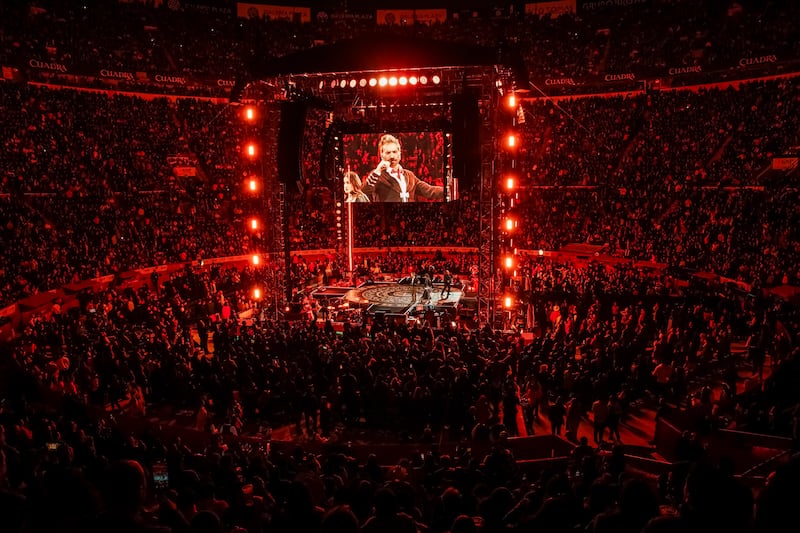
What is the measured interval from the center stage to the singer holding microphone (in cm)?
441

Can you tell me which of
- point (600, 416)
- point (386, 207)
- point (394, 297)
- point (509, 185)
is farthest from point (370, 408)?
point (386, 207)

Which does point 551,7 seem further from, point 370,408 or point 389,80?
point 370,408

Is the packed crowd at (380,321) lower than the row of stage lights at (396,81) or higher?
lower

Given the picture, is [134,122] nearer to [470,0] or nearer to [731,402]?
[470,0]

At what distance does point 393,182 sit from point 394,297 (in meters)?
5.38

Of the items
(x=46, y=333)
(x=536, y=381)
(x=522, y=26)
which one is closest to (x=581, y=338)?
(x=536, y=381)

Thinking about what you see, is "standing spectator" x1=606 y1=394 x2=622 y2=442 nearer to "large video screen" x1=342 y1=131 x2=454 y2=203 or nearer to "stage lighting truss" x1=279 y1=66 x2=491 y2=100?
"stage lighting truss" x1=279 y1=66 x2=491 y2=100

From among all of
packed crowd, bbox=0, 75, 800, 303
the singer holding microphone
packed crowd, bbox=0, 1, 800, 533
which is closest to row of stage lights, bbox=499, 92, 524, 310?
packed crowd, bbox=0, 1, 800, 533

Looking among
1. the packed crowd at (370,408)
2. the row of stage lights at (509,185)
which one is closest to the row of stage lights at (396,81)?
the row of stage lights at (509,185)

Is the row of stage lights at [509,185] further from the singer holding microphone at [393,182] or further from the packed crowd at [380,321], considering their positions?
the singer holding microphone at [393,182]

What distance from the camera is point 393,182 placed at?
24.4 metres

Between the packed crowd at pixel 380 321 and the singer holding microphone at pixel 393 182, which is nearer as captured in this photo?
the packed crowd at pixel 380 321

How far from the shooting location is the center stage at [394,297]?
74.4 feet

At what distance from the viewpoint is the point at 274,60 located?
19547mm
